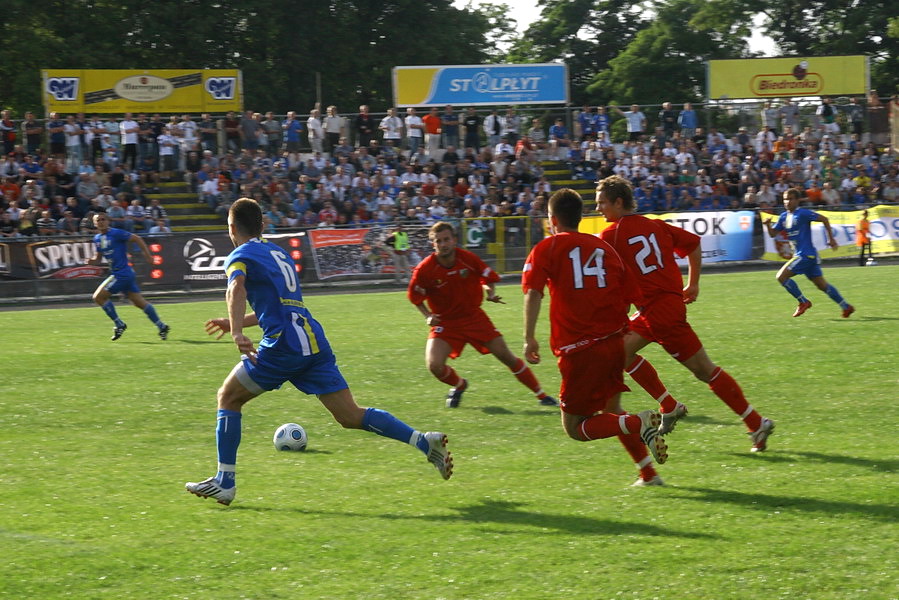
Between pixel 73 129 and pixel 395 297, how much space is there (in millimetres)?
11444

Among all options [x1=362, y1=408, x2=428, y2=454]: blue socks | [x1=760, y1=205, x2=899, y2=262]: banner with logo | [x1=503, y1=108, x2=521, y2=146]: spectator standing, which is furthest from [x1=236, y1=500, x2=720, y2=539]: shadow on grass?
[x1=503, y1=108, x2=521, y2=146]: spectator standing

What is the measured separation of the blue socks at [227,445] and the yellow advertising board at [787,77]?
1400 inches

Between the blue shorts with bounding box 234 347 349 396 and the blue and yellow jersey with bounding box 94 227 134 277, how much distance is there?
1085 cm

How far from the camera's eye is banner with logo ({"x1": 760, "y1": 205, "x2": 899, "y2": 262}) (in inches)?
1139

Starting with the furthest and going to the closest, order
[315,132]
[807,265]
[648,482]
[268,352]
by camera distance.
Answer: [315,132] → [807,265] → [648,482] → [268,352]

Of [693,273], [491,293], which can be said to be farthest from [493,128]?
[693,273]

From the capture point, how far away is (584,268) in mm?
6555

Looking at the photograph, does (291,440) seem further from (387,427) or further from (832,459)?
(832,459)

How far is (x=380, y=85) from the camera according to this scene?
50.6 m

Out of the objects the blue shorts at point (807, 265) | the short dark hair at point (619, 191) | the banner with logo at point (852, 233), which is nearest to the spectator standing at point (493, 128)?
the banner with logo at point (852, 233)

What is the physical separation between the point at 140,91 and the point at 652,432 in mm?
30997

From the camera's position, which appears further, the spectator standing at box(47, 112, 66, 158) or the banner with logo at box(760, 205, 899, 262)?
the spectator standing at box(47, 112, 66, 158)

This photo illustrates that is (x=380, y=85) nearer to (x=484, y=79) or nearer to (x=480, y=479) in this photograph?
(x=484, y=79)

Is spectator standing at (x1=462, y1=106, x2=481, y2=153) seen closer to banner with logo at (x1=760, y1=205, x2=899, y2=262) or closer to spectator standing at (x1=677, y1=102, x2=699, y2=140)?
spectator standing at (x1=677, y1=102, x2=699, y2=140)
